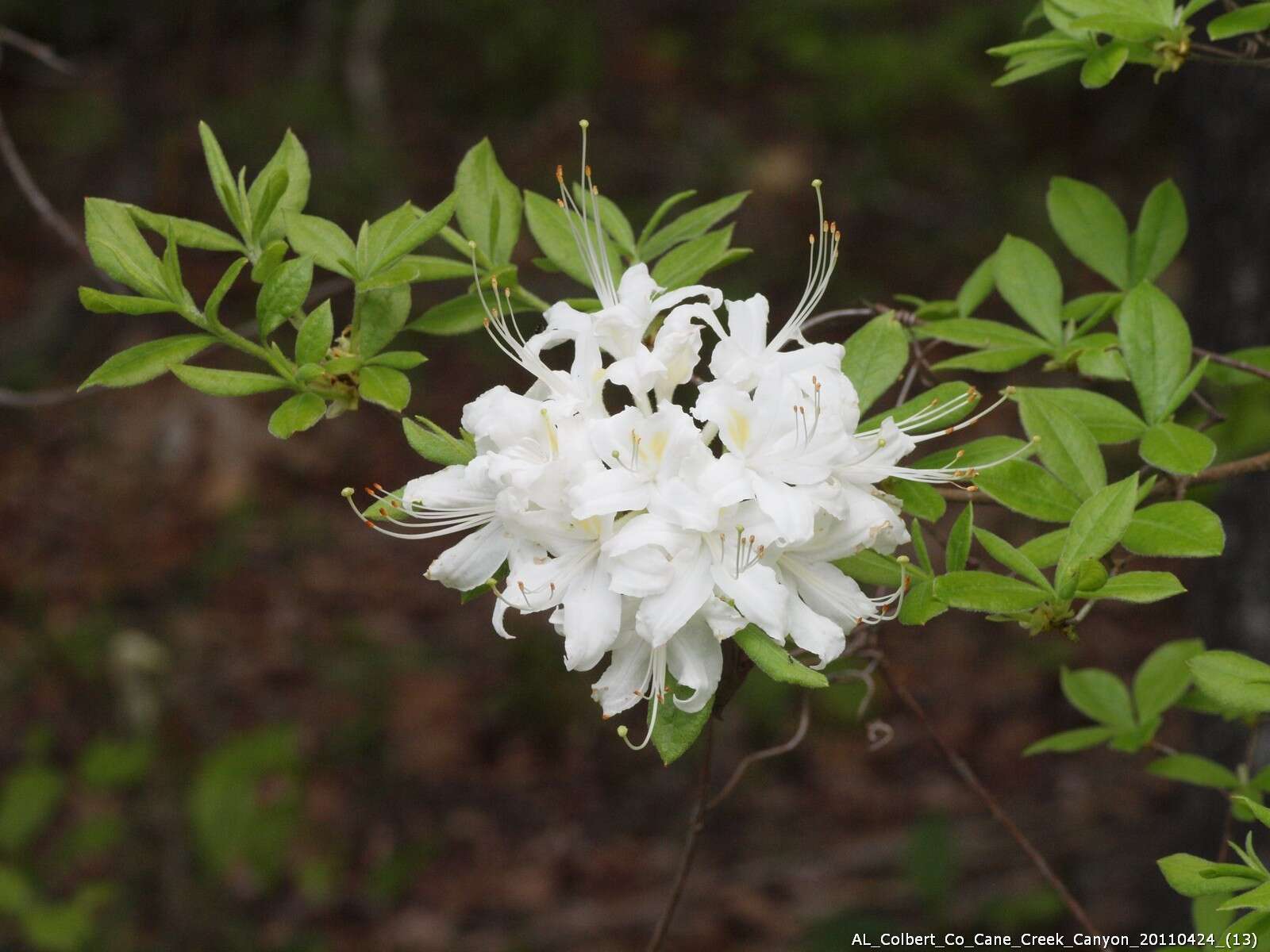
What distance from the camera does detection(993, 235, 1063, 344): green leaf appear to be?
1621 millimetres

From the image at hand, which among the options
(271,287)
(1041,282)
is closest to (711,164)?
(1041,282)

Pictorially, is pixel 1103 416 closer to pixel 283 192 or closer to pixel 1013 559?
pixel 1013 559

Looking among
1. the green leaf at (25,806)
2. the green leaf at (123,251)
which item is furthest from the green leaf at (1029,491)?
the green leaf at (25,806)

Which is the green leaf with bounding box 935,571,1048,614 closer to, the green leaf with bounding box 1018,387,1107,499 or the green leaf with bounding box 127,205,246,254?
the green leaf with bounding box 1018,387,1107,499

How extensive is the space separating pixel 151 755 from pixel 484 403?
2863 millimetres

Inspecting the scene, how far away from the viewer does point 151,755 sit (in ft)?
11.9

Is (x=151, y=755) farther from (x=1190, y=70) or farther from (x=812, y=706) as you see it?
(x=1190, y=70)

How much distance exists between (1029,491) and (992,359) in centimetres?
22

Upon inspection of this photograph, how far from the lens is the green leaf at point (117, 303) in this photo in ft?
4.36

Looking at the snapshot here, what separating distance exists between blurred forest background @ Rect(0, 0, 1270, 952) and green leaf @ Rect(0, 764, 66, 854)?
1 cm

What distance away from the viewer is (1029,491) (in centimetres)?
136

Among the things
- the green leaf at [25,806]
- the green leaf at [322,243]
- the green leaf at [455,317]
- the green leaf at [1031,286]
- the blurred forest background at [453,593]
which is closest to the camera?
the green leaf at [322,243]

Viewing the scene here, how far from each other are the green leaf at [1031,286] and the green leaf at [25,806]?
114 inches

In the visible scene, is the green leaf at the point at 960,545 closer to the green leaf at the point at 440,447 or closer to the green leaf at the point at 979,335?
the green leaf at the point at 979,335
